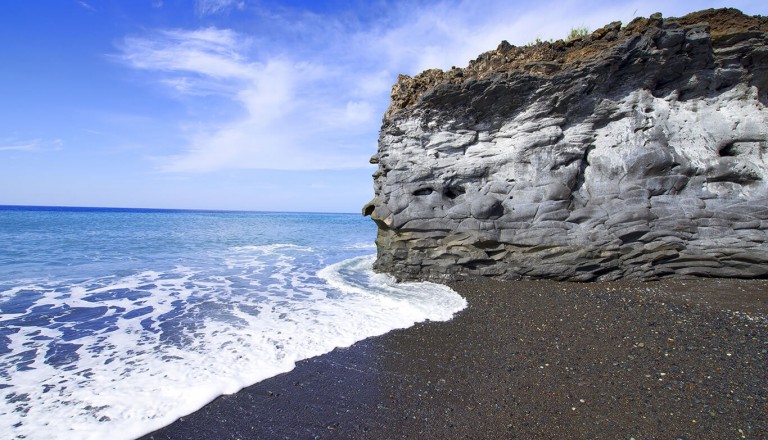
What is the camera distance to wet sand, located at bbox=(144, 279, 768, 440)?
4.12 m

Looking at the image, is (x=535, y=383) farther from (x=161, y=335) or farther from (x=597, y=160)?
(x=597, y=160)

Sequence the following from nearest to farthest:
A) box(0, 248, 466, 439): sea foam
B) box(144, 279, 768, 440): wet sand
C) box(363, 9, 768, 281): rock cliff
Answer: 1. box(144, 279, 768, 440): wet sand
2. box(0, 248, 466, 439): sea foam
3. box(363, 9, 768, 281): rock cliff

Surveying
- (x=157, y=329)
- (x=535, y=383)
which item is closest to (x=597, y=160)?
(x=535, y=383)

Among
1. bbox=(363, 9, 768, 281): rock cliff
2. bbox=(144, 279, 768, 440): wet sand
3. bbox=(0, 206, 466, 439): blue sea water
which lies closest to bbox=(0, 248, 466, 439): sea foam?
bbox=(0, 206, 466, 439): blue sea water

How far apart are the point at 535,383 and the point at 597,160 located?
888cm

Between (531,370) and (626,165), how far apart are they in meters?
8.52

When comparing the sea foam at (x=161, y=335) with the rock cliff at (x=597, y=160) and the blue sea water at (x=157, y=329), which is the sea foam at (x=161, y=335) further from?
the rock cliff at (x=597, y=160)

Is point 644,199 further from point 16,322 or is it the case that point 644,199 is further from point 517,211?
point 16,322

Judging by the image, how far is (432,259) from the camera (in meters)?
12.5

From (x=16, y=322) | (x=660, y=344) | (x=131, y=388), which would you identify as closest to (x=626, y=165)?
(x=660, y=344)

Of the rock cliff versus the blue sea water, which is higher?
the rock cliff

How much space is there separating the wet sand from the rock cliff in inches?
107

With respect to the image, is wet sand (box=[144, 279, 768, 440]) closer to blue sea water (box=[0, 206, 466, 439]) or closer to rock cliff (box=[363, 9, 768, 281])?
blue sea water (box=[0, 206, 466, 439])

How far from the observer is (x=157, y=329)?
771 cm
